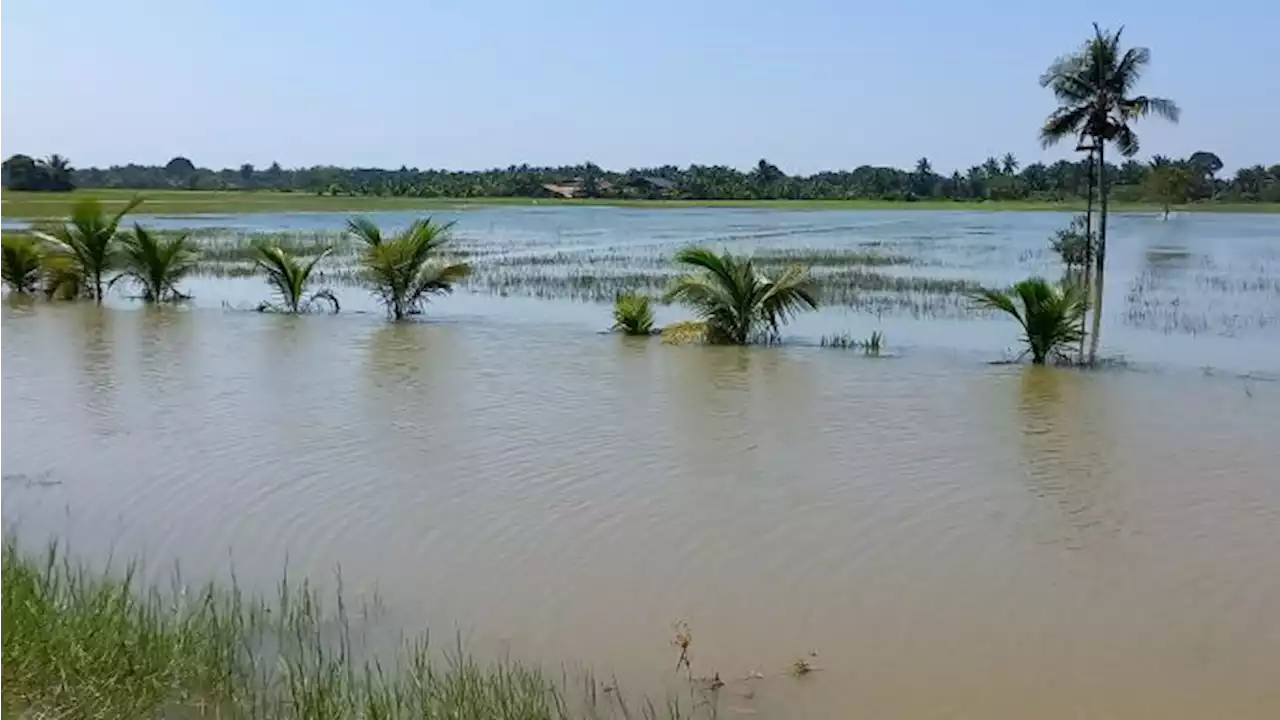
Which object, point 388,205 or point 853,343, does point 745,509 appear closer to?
point 853,343

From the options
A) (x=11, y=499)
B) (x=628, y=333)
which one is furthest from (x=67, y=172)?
(x=11, y=499)

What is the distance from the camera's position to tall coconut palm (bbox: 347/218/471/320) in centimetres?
1925

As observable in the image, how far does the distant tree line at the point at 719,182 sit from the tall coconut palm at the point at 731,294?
8807cm

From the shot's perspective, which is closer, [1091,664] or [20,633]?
[20,633]

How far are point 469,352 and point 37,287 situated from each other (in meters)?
11.0

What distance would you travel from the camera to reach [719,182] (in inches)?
4929

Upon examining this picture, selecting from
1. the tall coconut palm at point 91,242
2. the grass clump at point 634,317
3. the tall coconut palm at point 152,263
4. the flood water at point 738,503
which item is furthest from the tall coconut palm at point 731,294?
the tall coconut palm at point 91,242

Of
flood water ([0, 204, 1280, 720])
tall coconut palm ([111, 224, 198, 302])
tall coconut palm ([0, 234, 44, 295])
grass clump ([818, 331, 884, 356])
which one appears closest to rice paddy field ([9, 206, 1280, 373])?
grass clump ([818, 331, 884, 356])

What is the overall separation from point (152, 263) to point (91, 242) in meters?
1.16

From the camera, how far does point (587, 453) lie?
9.86m

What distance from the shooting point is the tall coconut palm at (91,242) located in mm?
21219

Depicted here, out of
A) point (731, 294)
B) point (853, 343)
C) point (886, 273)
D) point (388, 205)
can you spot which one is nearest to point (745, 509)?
point (731, 294)

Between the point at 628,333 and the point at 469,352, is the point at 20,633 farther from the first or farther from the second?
the point at 628,333

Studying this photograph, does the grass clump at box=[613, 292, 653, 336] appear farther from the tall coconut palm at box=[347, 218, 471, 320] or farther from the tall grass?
the tall grass
